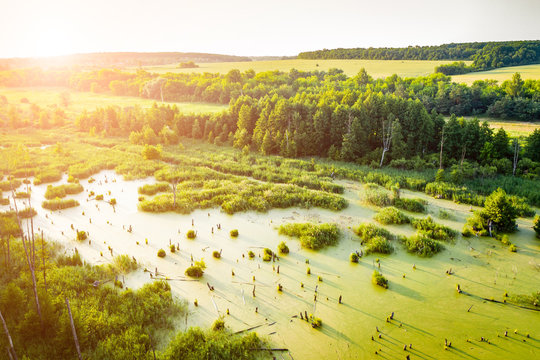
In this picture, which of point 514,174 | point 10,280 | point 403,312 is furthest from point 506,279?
point 10,280

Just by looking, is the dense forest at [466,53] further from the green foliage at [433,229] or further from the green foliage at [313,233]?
the green foliage at [313,233]

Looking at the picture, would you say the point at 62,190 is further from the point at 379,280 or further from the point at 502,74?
the point at 502,74

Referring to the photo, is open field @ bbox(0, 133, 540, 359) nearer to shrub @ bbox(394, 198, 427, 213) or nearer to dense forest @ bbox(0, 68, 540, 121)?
shrub @ bbox(394, 198, 427, 213)

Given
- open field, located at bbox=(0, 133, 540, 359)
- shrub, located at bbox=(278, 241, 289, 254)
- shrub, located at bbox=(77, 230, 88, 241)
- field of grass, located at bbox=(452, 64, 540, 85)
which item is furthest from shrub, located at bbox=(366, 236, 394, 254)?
field of grass, located at bbox=(452, 64, 540, 85)

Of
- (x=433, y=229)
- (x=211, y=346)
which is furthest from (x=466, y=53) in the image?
(x=211, y=346)

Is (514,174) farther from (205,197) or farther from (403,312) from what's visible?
(205,197)

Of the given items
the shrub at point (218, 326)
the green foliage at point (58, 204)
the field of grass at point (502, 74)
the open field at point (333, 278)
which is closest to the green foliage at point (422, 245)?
the open field at point (333, 278)
